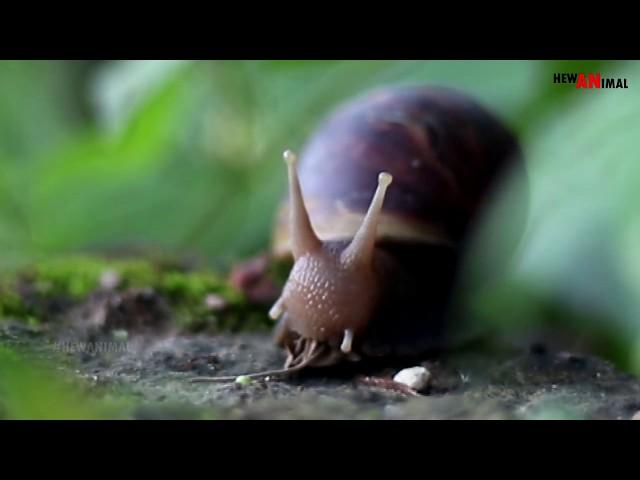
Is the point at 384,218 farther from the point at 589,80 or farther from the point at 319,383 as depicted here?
the point at 589,80

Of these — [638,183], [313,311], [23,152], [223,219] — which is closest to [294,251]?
[313,311]

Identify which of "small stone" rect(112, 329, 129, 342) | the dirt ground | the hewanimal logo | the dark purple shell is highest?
the hewanimal logo

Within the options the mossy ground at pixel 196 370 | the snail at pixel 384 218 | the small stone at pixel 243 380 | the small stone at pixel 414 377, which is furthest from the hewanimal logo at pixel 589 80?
the small stone at pixel 243 380

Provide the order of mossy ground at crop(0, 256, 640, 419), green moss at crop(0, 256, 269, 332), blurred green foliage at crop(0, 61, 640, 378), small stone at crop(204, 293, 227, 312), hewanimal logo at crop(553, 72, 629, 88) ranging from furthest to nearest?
blurred green foliage at crop(0, 61, 640, 378) → hewanimal logo at crop(553, 72, 629, 88) → small stone at crop(204, 293, 227, 312) → green moss at crop(0, 256, 269, 332) → mossy ground at crop(0, 256, 640, 419)

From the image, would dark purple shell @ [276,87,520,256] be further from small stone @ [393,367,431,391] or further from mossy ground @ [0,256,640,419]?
small stone @ [393,367,431,391]

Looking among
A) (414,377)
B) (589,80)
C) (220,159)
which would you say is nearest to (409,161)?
(414,377)

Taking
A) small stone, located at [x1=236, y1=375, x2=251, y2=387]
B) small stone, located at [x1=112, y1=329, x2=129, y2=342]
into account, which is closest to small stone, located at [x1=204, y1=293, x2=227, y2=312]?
small stone, located at [x1=112, y1=329, x2=129, y2=342]
